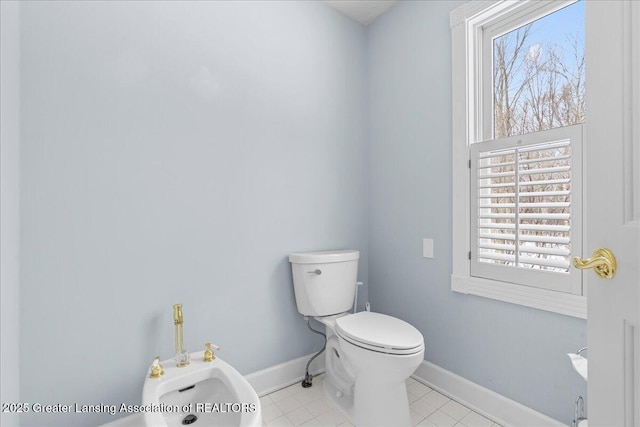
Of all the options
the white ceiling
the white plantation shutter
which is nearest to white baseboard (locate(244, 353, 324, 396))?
the white plantation shutter

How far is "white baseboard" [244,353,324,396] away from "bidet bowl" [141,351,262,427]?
1.28 ft

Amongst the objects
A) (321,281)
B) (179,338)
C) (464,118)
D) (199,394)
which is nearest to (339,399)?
(321,281)

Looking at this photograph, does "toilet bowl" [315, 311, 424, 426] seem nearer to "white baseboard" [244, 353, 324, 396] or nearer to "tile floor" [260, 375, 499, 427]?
"tile floor" [260, 375, 499, 427]

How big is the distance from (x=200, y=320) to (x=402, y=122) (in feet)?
5.26

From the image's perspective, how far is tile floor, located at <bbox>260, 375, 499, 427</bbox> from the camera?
151cm

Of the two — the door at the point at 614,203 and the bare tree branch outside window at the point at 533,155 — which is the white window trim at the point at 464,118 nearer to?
the bare tree branch outside window at the point at 533,155

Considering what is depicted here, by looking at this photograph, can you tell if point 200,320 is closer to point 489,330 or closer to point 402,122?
point 489,330

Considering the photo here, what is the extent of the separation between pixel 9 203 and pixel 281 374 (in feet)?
4.79

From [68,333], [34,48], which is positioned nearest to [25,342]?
[68,333]

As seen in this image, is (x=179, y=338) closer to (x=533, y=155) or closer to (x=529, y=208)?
(x=529, y=208)

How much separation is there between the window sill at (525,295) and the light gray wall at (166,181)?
2.58 feet

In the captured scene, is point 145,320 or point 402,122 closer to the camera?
point 145,320

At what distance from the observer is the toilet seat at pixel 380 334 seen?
1.33 meters

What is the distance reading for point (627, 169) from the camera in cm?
60
